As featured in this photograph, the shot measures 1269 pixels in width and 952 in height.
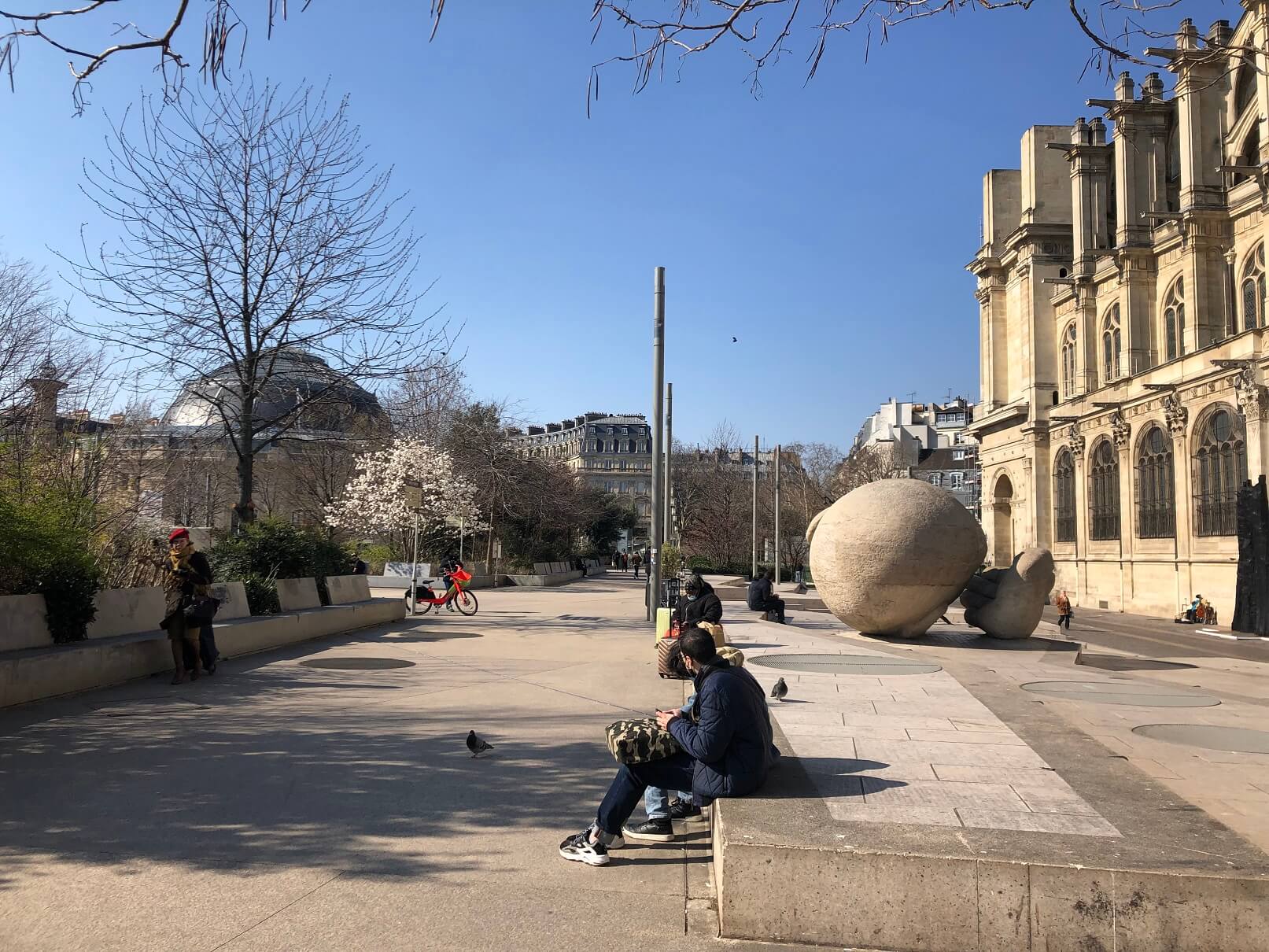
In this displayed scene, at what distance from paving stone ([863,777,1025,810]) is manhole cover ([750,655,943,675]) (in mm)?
5629

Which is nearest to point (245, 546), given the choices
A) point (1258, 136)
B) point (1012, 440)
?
point (1258, 136)

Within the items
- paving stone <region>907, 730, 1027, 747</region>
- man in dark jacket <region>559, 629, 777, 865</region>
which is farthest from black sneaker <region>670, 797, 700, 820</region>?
paving stone <region>907, 730, 1027, 747</region>

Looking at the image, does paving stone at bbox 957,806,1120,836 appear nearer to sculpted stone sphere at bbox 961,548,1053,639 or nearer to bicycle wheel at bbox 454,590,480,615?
sculpted stone sphere at bbox 961,548,1053,639

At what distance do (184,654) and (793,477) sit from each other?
6628 cm

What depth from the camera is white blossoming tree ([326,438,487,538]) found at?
40844mm

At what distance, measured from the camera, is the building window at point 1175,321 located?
36.2 meters

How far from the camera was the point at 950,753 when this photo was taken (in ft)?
22.4

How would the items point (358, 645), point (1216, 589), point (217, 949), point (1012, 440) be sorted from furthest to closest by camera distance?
point (1012, 440)
point (1216, 589)
point (358, 645)
point (217, 949)

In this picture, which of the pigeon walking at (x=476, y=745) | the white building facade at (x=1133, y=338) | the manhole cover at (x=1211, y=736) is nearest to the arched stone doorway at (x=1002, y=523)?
the white building facade at (x=1133, y=338)

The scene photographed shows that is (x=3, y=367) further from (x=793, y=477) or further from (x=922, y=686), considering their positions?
(x=793, y=477)

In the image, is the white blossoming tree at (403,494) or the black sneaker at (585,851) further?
the white blossoming tree at (403,494)

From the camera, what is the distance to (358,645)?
16375 mm

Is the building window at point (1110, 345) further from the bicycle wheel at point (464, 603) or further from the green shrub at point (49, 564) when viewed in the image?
the green shrub at point (49, 564)

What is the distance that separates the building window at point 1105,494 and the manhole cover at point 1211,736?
32.0 m
